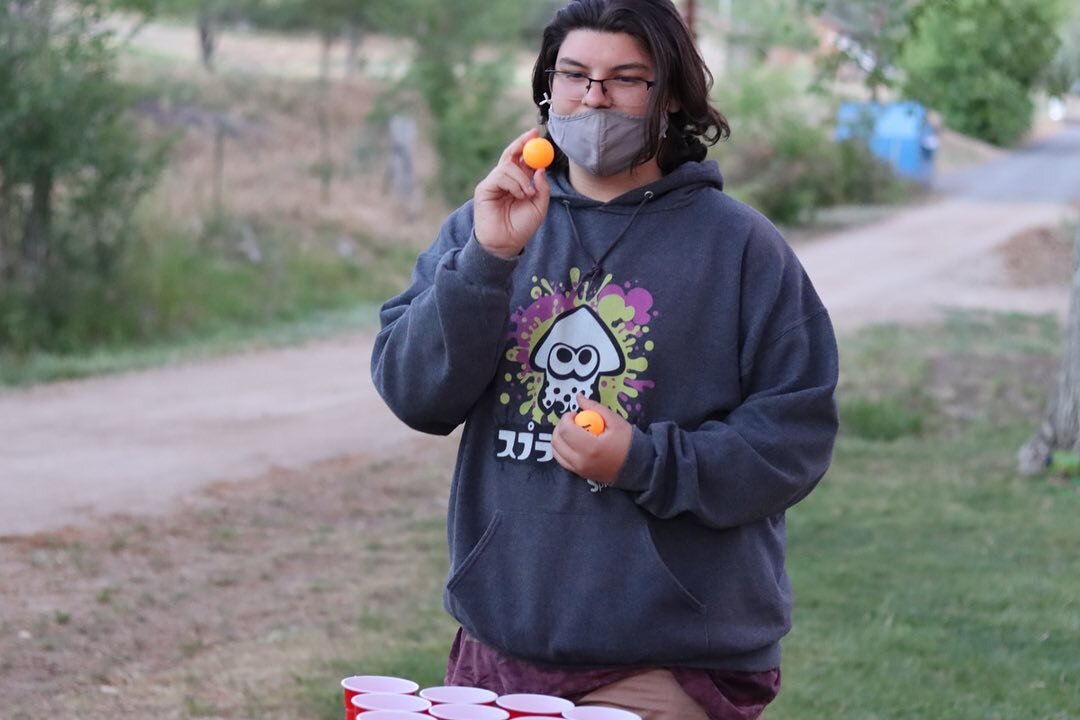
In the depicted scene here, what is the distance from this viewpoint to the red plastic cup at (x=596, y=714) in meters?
Result: 2.40

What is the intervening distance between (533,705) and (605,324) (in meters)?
0.64

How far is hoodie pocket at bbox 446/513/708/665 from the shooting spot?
8.55 ft

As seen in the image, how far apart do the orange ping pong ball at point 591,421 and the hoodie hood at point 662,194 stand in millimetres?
409

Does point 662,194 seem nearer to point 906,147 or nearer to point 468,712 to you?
point 468,712

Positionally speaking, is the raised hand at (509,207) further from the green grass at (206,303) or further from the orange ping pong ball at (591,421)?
the green grass at (206,303)

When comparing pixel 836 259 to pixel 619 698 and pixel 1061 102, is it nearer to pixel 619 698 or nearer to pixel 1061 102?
pixel 1061 102

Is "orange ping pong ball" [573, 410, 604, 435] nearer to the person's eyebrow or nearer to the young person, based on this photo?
the young person

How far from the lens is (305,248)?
19422mm

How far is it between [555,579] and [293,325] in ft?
45.8

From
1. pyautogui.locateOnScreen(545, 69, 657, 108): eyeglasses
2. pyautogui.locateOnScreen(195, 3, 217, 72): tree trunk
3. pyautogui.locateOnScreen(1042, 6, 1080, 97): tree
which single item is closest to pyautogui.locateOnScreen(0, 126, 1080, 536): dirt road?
A: pyautogui.locateOnScreen(1042, 6, 1080, 97): tree

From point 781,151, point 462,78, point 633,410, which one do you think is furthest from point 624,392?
point 781,151

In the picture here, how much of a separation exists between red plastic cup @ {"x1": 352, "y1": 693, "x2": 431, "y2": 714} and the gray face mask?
941mm

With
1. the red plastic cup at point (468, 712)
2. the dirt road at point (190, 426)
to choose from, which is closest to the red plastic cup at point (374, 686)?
the red plastic cup at point (468, 712)

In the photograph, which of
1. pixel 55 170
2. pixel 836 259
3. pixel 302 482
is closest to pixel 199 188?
pixel 55 170
